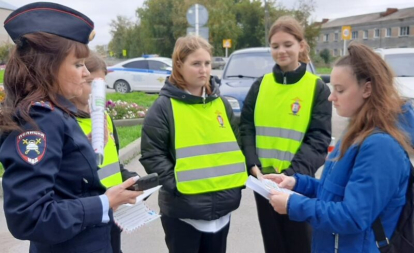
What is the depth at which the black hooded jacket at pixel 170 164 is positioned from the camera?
8.27 ft

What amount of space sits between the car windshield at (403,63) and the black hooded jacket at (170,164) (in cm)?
808

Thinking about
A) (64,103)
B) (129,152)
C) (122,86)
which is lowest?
(129,152)

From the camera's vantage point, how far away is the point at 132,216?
2.05 meters

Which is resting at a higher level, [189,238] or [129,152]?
[189,238]

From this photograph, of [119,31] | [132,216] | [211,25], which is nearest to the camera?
[132,216]

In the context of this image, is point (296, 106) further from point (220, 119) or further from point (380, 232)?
point (380, 232)

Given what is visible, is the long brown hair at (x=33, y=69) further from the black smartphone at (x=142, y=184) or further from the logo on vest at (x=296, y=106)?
the logo on vest at (x=296, y=106)

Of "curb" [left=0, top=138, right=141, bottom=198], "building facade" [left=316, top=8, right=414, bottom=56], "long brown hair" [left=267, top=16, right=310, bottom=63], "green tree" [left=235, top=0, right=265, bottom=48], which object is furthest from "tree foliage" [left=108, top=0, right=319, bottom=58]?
"long brown hair" [left=267, top=16, right=310, bottom=63]

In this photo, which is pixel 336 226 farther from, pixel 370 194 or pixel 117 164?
pixel 117 164

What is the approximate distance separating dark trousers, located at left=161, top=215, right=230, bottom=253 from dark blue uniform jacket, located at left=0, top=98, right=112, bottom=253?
1021 mm

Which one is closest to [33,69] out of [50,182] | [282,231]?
[50,182]

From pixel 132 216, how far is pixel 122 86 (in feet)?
52.3

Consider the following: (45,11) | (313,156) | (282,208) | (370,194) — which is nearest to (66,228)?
(45,11)

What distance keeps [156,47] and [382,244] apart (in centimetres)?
4949
